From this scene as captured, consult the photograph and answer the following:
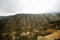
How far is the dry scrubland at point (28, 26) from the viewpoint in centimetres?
768

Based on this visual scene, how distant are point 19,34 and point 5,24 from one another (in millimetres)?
1068

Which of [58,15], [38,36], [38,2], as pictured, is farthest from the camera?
[38,2]

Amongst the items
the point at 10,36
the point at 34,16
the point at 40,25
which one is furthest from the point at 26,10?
the point at 10,36

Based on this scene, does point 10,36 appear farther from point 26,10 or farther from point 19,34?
point 26,10

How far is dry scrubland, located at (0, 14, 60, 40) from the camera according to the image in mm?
7676

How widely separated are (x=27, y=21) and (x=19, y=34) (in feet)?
2.98

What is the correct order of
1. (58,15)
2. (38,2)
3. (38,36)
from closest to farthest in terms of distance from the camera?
1. (38,36)
2. (58,15)
3. (38,2)

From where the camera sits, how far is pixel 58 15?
8062mm

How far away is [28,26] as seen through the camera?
26.1ft

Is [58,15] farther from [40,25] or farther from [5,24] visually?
[5,24]

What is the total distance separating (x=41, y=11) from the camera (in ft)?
27.0

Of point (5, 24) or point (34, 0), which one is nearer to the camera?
point (5, 24)

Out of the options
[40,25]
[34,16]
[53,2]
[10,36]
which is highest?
[53,2]

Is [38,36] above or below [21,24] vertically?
below
